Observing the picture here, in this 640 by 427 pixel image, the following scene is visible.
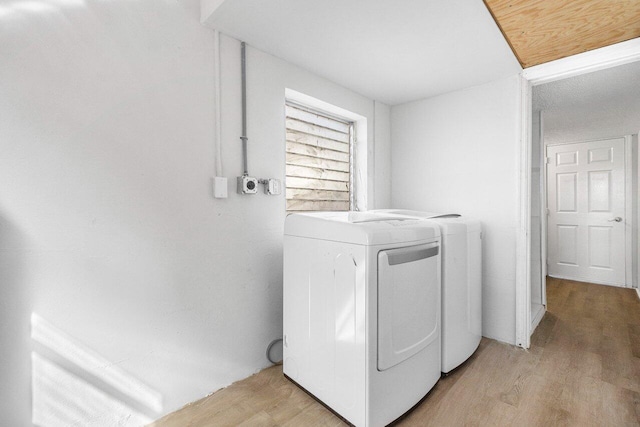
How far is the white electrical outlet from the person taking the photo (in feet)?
5.46

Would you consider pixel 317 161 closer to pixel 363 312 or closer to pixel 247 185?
pixel 247 185

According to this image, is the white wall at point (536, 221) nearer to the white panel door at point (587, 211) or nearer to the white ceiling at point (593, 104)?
the white ceiling at point (593, 104)

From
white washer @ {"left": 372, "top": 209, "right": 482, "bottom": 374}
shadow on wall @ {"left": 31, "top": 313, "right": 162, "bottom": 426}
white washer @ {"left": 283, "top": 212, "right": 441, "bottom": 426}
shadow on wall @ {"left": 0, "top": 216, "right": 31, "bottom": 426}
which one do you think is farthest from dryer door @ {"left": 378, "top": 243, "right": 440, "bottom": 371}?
shadow on wall @ {"left": 0, "top": 216, "right": 31, "bottom": 426}

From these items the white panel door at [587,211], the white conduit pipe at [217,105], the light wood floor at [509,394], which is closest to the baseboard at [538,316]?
the light wood floor at [509,394]

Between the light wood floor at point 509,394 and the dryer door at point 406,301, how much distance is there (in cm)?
38

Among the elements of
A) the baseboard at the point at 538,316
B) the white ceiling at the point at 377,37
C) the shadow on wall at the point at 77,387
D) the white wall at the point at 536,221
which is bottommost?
the baseboard at the point at 538,316

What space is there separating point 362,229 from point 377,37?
3.83 feet

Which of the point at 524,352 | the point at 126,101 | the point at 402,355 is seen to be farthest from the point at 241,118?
the point at 524,352

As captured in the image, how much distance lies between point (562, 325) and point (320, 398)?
93.6 inches

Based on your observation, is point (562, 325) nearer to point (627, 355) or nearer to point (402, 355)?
point (627, 355)

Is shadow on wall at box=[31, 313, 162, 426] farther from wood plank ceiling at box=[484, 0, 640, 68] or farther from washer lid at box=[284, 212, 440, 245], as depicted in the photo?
wood plank ceiling at box=[484, 0, 640, 68]

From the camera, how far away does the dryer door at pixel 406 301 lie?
139 cm

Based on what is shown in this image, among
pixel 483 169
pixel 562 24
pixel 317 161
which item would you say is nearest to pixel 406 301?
pixel 317 161

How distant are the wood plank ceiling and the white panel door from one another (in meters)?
2.86
